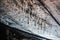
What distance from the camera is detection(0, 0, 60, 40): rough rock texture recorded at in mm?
811

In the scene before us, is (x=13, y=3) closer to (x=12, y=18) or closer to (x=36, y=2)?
(x=36, y=2)

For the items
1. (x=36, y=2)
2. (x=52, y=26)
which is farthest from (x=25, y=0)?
(x=52, y=26)

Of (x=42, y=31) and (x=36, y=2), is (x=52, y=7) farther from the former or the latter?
(x=42, y=31)

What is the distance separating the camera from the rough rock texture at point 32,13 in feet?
2.66

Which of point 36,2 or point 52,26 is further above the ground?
point 36,2

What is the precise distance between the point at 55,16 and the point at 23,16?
0.21 m

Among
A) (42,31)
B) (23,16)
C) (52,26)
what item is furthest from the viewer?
(42,31)

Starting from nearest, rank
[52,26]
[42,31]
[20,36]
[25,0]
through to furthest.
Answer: [25,0] → [52,26] → [42,31] → [20,36]

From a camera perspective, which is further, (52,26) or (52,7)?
(52,26)

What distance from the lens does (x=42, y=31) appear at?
1.31 meters

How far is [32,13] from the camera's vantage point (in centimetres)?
92

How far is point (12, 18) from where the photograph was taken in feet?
3.33

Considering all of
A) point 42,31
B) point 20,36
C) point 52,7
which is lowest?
point 20,36

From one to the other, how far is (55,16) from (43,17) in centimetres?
8
